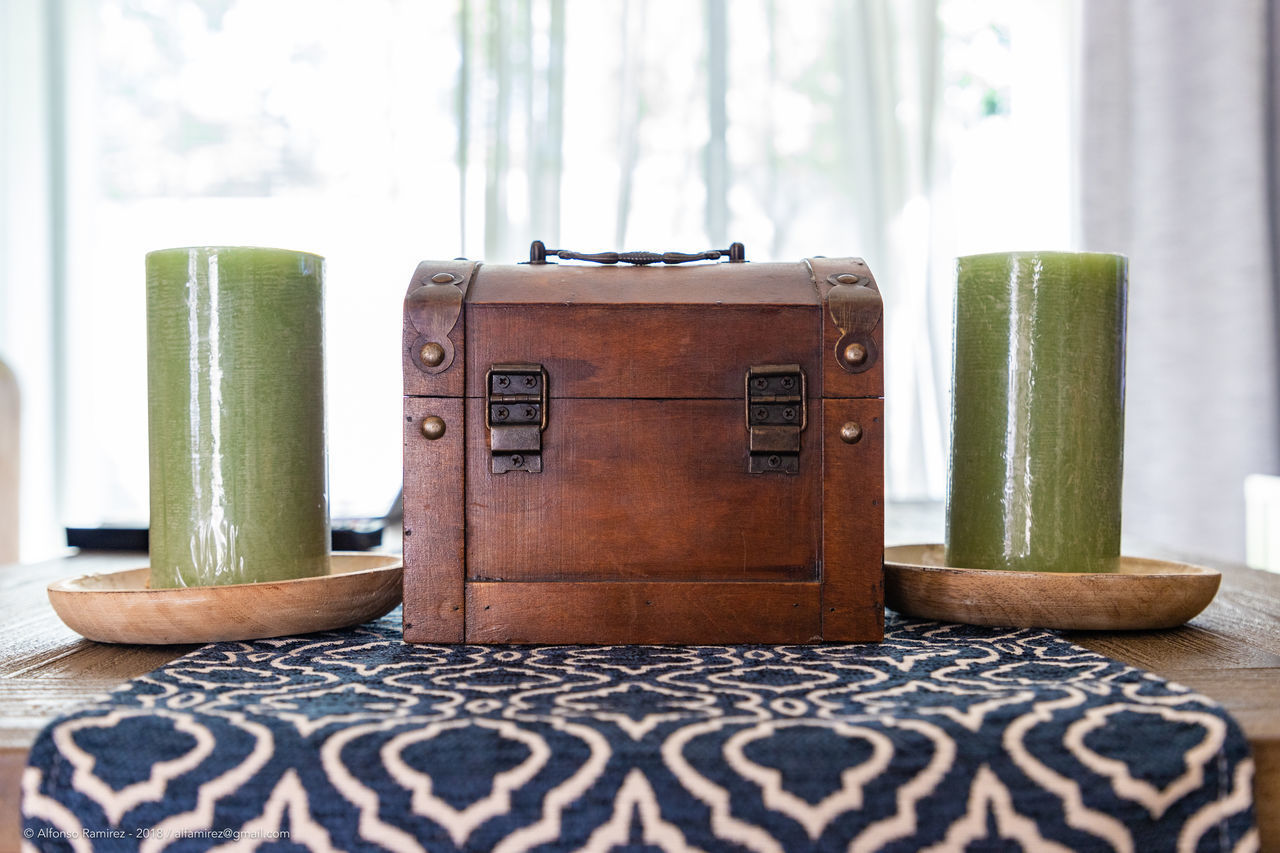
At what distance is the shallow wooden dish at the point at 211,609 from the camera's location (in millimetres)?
688

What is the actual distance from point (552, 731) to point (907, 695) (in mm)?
210

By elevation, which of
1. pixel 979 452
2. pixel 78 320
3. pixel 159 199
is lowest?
pixel 979 452

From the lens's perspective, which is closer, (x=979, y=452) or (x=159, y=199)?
(x=979, y=452)

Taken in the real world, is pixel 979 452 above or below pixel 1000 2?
below

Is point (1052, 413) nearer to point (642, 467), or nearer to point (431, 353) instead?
point (642, 467)

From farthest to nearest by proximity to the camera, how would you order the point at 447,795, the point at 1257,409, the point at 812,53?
the point at 812,53 < the point at 1257,409 < the point at 447,795

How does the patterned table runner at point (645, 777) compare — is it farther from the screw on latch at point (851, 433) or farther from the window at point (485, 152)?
the window at point (485, 152)

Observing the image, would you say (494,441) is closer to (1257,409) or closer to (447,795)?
(447,795)

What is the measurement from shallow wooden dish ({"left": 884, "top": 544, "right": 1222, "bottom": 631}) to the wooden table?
0.02m

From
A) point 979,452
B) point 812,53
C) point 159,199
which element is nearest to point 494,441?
point 979,452

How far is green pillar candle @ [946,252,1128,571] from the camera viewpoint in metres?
0.78

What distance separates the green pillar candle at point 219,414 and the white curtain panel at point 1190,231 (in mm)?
2387

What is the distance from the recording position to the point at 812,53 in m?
2.70

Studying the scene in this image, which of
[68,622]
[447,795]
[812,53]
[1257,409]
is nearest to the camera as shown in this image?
[447,795]
